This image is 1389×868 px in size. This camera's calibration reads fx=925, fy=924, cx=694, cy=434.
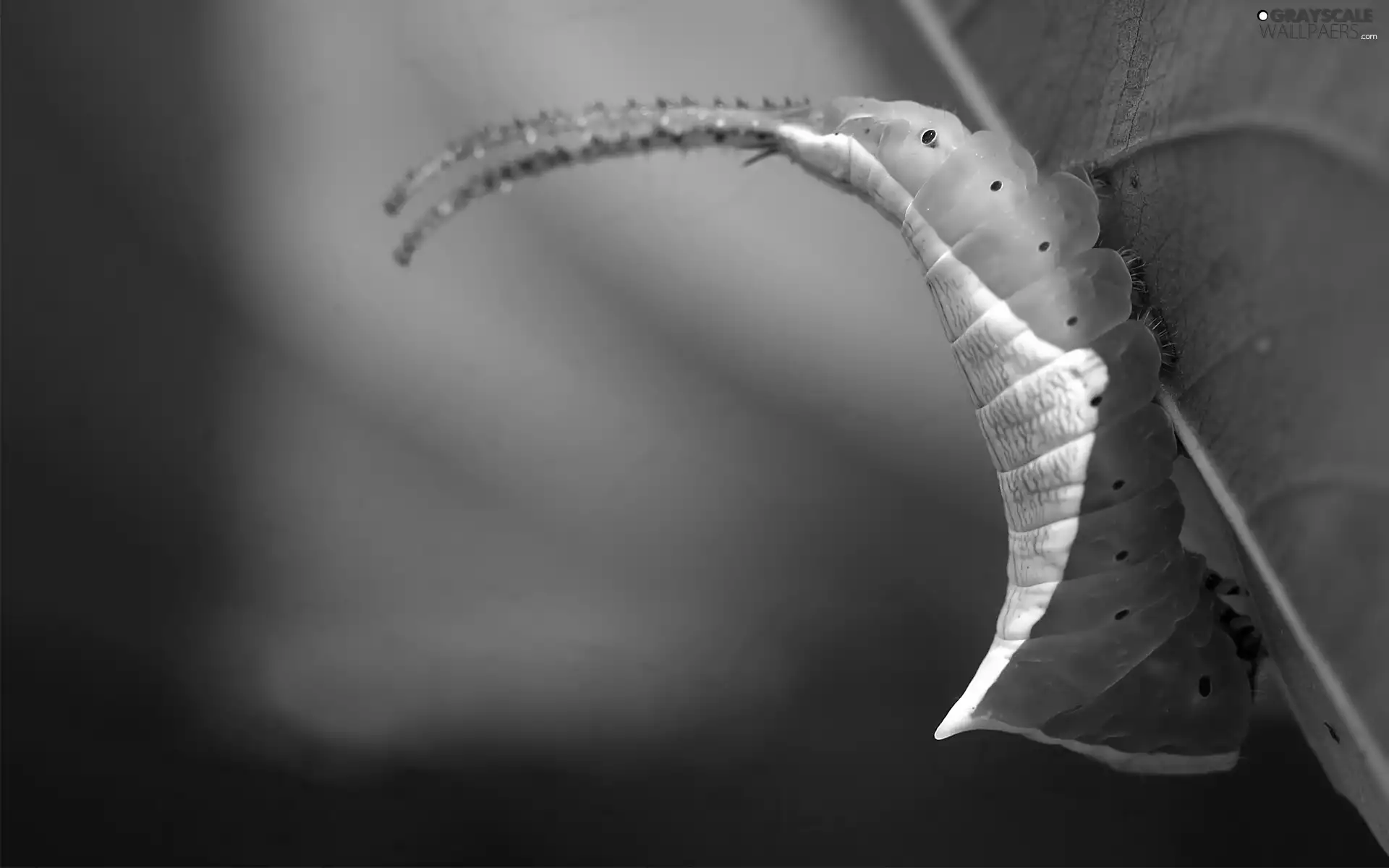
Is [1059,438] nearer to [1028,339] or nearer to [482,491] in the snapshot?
[1028,339]

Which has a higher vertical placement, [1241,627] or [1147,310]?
[1147,310]

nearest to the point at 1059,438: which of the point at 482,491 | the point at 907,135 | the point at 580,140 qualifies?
the point at 907,135

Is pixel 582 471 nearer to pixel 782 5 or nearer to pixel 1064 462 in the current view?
pixel 782 5

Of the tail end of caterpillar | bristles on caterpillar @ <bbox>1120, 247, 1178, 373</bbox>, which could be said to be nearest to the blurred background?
the tail end of caterpillar

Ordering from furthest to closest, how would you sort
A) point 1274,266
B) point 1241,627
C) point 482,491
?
point 482,491, point 1241,627, point 1274,266

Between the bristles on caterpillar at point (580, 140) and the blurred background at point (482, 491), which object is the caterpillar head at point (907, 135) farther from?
the blurred background at point (482, 491)

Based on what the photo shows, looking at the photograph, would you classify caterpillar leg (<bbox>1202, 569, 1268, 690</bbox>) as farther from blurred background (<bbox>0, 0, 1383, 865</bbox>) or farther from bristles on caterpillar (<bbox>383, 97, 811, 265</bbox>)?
bristles on caterpillar (<bbox>383, 97, 811, 265</bbox>)

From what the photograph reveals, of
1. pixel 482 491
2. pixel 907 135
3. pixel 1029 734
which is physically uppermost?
pixel 482 491
